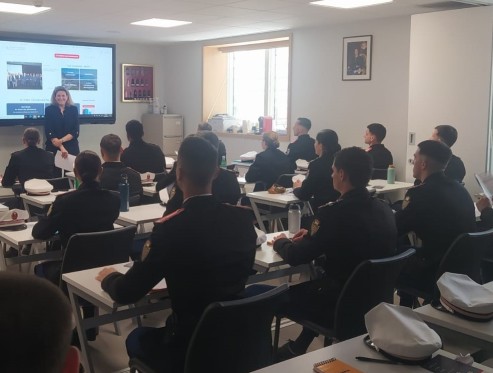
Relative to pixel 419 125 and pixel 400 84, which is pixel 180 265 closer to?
pixel 419 125

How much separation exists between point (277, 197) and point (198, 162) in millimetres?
2800

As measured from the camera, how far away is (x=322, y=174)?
189 inches

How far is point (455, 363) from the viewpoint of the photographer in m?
1.75

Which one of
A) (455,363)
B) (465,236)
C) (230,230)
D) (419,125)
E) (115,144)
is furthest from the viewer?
(419,125)

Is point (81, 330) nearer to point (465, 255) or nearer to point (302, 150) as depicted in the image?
point (465, 255)

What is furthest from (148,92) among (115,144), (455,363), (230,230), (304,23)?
(455,363)

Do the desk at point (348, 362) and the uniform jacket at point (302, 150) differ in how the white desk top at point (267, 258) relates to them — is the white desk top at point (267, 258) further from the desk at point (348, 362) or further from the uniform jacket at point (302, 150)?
the uniform jacket at point (302, 150)

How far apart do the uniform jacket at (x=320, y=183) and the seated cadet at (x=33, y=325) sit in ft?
13.2

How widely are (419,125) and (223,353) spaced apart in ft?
16.7

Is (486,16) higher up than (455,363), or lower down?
higher up

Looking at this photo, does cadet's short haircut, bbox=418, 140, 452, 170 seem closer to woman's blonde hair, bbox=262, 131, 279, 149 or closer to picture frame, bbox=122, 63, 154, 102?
woman's blonde hair, bbox=262, 131, 279, 149

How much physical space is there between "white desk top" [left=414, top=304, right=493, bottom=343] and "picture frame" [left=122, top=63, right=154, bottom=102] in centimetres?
935

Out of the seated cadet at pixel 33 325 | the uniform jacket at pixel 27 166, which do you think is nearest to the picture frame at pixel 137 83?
the uniform jacket at pixel 27 166

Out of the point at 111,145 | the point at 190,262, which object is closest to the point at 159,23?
the point at 111,145
